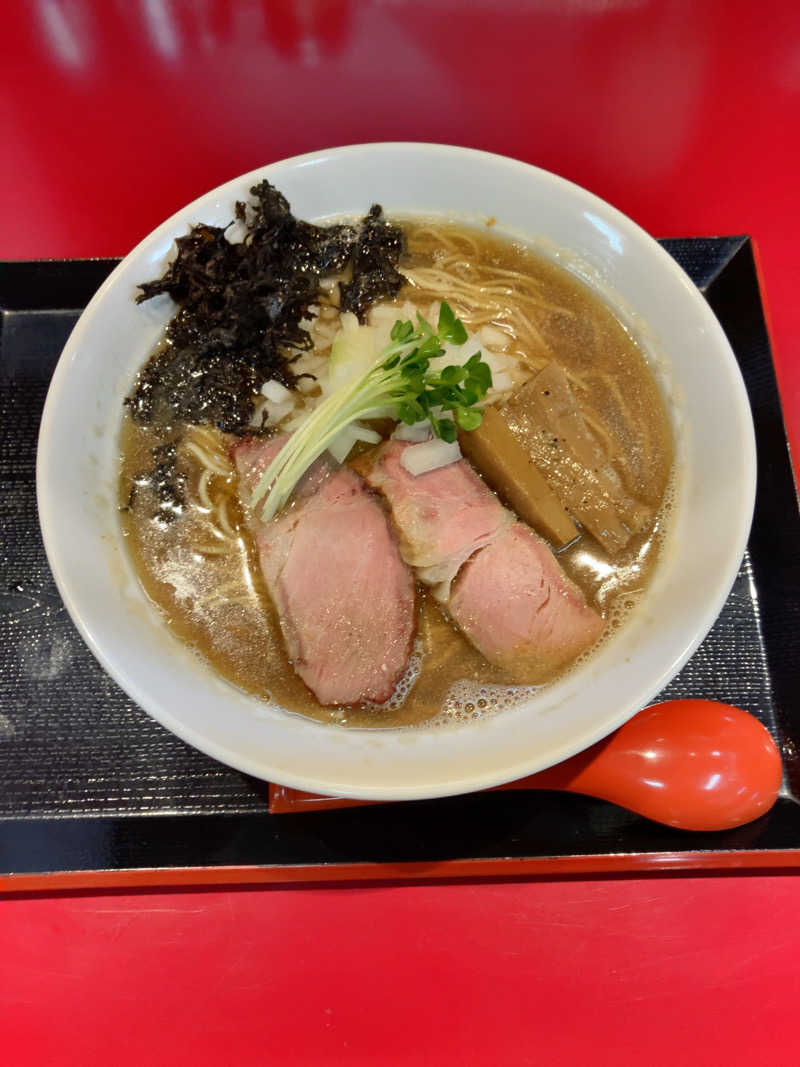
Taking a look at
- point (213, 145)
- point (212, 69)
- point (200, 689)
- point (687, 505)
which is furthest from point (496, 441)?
point (212, 69)

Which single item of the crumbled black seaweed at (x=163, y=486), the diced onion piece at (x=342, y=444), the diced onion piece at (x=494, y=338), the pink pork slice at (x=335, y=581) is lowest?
the pink pork slice at (x=335, y=581)

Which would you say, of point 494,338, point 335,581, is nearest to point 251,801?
point 335,581

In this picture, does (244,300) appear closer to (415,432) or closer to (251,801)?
(415,432)

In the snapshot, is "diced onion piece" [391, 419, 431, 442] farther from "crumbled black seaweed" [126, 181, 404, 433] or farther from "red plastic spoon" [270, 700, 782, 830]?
"red plastic spoon" [270, 700, 782, 830]

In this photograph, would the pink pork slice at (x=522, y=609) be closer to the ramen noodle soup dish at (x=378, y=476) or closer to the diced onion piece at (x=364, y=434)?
the ramen noodle soup dish at (x=378, y=476)

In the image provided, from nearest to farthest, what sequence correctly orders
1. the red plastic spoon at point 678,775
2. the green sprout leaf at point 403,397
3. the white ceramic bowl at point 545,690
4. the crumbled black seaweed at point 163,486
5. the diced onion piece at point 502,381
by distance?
the white ceramic bowl at point 545,690
the red plastic spoon at point 678,775
the green sprout leaf at point 403,397
the crumbled black seaweed at point 163,486
the diced onion piece at point 502,381

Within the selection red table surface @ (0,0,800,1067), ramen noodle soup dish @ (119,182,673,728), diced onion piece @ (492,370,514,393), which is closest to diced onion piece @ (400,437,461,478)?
ramen noodle soup dish @ (119,182,673,728)

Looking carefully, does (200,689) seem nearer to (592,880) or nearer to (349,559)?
(349,559)

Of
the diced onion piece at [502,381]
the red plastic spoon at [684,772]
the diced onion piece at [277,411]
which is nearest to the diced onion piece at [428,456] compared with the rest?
the diced onion piece at [502,381]
